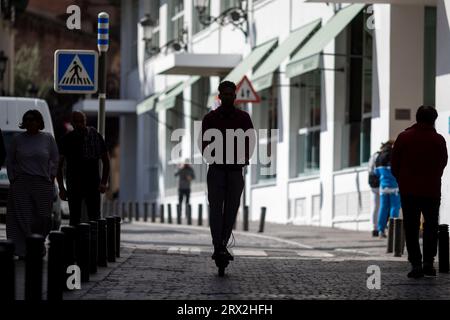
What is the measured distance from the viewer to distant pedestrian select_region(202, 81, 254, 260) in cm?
1401

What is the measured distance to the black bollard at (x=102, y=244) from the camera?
47.6 feet

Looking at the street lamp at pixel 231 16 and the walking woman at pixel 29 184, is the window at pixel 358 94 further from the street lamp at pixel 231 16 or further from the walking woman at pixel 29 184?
the walking woman at pixel 29 184

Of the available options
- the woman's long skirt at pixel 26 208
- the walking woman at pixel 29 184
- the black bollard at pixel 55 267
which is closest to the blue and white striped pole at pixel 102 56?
the walking woman at pixel 29 184

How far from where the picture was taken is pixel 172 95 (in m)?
43.1

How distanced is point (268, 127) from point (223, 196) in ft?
70.3

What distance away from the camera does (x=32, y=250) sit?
9.30 m

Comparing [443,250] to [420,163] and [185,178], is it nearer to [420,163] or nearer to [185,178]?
[420,163]

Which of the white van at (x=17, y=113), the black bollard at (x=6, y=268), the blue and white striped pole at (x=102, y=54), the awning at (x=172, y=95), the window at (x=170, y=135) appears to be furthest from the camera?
the window at (x=170, y=135)

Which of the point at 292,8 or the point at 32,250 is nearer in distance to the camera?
the point at 32,250

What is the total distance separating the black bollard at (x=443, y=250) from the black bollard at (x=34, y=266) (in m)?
6.48

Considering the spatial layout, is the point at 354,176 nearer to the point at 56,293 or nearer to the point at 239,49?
the point at 239,49

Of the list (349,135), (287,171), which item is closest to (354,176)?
(349,135)

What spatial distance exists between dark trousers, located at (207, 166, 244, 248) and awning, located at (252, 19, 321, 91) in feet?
54.9

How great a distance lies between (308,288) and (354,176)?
52.5ft
